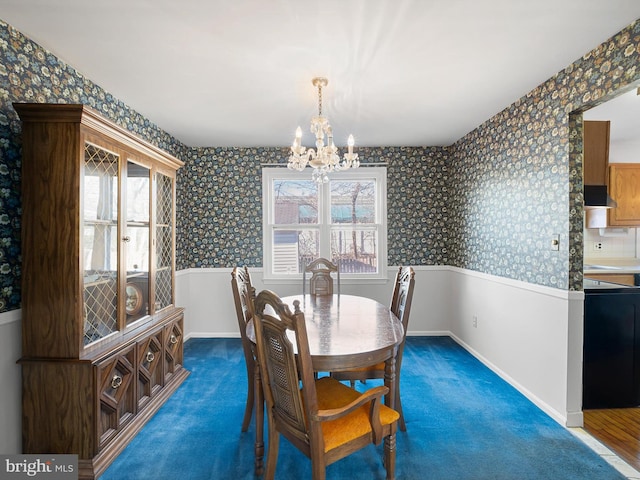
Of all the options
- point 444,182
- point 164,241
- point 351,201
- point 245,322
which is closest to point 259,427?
Answer: point 245,322

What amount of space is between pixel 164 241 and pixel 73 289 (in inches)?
47.2

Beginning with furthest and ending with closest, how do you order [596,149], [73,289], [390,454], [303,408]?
[596,149] → [73,289] → [390,454] → [303,408]

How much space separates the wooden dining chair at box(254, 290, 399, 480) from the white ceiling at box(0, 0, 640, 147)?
4.92 ft

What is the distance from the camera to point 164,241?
304 cm

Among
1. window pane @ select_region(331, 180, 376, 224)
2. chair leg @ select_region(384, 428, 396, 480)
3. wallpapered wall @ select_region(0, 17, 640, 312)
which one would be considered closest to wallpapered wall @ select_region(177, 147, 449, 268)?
wallpapered wall @ select_region(0, 17, 640, 312)

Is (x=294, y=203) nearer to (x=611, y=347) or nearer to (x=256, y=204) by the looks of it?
(x=256, y=204)

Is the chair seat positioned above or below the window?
below

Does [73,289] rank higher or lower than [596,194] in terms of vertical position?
lower

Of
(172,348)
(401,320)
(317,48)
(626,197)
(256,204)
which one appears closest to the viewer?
(317,48)

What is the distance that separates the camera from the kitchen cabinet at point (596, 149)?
266 cm

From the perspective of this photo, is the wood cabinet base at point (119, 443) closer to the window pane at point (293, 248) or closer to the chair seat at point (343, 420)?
the chair seat at point (343, 420)

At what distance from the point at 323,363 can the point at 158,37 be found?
80.1 inches

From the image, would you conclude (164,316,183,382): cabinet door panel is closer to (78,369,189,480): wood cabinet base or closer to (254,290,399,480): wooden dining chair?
(78,369,189,480): wood cabinet base

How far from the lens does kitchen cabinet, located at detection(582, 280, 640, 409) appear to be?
2.53m
